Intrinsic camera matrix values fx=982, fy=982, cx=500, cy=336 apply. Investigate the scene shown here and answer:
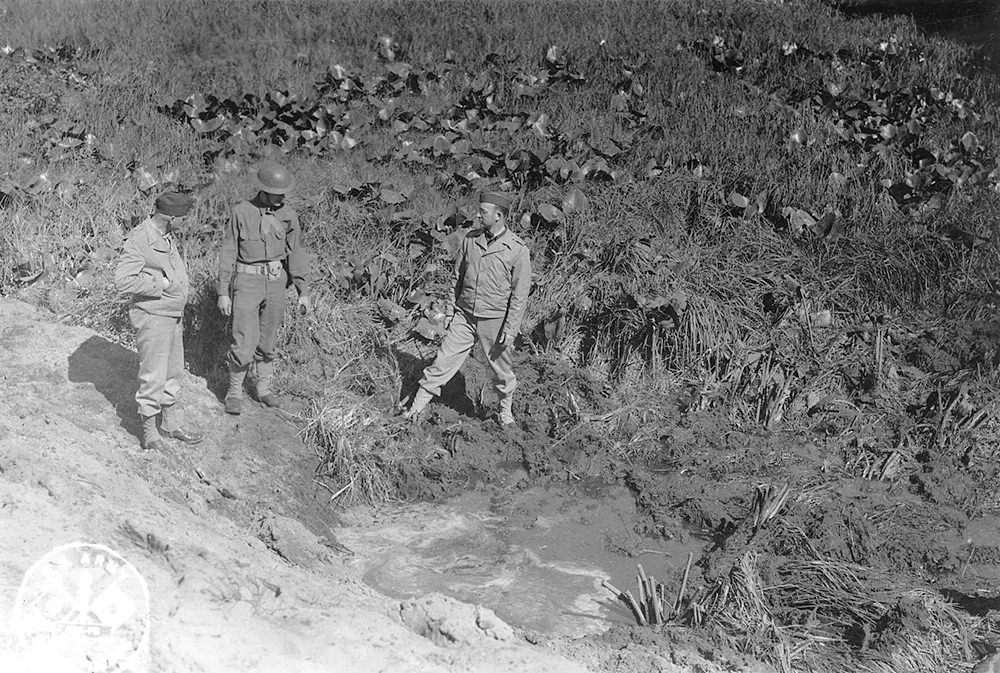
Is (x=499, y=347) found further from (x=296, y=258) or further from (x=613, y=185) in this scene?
(x=613, y=185)

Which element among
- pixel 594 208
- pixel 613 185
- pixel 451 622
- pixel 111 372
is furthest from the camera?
pixel 613 185

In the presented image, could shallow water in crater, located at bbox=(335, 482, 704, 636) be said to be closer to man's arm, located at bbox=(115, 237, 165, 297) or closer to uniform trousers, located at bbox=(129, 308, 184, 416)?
uniform trousers, located at bbox=(129, 308, 184, 416)

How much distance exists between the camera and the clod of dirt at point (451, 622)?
13.3ft

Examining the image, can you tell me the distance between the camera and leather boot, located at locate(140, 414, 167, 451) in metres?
5.68

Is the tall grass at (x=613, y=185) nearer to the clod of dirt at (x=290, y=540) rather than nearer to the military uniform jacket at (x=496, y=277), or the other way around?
the military uniform jacket at (x=496, y=277)

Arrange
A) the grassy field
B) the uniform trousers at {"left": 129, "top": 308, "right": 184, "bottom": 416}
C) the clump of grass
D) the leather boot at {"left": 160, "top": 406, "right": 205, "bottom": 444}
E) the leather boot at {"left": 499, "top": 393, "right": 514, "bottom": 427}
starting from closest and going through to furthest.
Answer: the uniform trousers at {"left": 129, "top": 308, "right": 184, "bottom": 416} < the leather boot at {"left": 160, "top": 406, "right": 205, "bottom": 444} < the clump of grass < the leather boot at {"left": 499, "top": 393, "right": 514, "bottom": 427} < the grassy field


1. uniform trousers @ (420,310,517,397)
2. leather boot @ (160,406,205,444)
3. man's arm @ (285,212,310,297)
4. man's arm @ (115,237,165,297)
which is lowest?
leather boot @ (160,406,205,444)

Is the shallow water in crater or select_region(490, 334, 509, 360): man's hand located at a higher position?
select_region(490, 334, 509, 360): man's hand

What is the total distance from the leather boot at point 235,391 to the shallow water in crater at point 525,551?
1080 mm

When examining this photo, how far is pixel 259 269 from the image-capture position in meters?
6.20

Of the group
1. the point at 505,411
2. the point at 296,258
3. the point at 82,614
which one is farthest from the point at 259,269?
the point at 82,614

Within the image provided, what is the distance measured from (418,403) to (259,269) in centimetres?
143

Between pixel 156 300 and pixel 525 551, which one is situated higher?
pixel 156 300

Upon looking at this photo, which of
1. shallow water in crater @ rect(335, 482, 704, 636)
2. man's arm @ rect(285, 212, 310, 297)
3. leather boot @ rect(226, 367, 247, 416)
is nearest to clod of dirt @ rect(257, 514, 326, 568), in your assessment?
shallow water in crater @ rect(335, 482, 704, 636)
